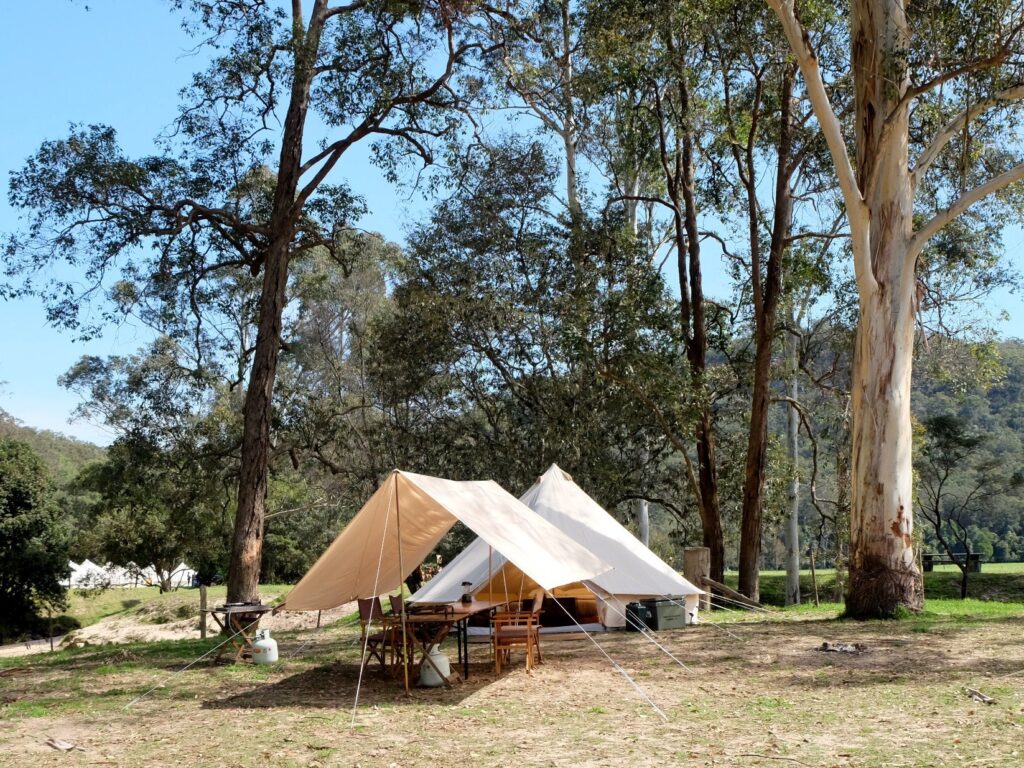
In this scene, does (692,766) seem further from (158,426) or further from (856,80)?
(158,426)

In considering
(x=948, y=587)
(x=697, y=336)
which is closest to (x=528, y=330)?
(x=697, y=336)

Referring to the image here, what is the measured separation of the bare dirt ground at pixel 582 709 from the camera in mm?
5422

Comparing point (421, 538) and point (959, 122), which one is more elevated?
point (959, 122)

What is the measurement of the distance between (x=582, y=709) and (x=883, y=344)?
6.21m

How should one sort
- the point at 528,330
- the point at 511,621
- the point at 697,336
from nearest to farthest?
the point at 511,621 < the point at 697,336 < the point at 528,330

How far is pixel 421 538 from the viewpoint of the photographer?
9.66m

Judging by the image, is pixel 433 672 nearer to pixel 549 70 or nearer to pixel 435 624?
pixel 435 624

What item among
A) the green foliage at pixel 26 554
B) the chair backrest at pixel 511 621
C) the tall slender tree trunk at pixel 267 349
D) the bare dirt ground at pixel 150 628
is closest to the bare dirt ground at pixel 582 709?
the chair backrest at pixel 511 621

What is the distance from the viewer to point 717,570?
1591 centimetres

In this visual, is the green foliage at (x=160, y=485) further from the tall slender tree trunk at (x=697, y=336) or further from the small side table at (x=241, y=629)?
the tall slender tree trunk at (x=697, y=336)

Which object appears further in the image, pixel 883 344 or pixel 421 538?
pixel 883 344

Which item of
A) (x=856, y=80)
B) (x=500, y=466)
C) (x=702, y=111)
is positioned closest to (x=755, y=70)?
(x=702, y=111)

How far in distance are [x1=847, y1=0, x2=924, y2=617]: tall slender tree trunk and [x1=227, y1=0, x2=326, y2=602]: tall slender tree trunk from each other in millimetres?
6987

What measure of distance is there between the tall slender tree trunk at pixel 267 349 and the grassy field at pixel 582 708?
198 centimetres
